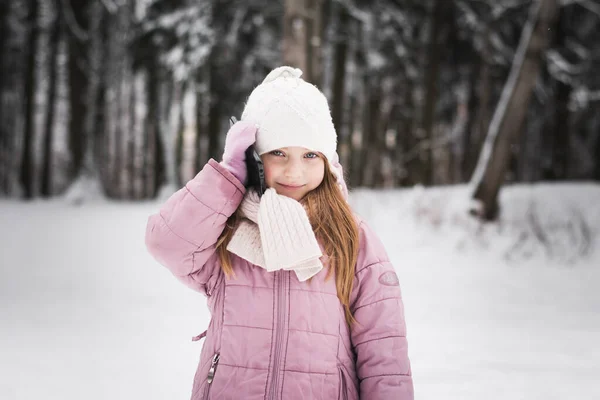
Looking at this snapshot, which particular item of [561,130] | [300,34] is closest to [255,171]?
[300,34]

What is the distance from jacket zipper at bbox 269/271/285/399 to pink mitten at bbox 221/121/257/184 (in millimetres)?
391

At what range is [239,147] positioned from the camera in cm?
177

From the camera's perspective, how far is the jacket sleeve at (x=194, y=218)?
1709 millimetres

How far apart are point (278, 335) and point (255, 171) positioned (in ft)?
1.91

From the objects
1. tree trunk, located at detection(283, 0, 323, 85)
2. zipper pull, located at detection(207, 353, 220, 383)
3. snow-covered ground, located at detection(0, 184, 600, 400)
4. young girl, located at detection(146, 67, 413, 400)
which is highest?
tree trunk, located at detection(283, 0, 323, 85)

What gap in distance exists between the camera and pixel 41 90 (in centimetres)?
2339

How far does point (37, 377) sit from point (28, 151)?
17.7 metres

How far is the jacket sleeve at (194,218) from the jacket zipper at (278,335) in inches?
11.2

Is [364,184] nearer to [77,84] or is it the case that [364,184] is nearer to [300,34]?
[77,84]

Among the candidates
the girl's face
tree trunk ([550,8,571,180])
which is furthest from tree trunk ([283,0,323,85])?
tree trunk ([550,8,571,180])

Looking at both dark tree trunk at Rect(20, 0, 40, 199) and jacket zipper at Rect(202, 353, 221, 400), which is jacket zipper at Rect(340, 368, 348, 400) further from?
dark tree trunk at Rect(20, 0, 40, 199)

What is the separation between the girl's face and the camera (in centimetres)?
184

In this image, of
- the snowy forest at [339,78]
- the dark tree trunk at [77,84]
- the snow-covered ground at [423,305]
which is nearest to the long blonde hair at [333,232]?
the snow-covered ground at [423,305]

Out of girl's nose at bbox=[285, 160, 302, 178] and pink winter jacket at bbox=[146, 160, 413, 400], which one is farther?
girl's nose at bbox=[285, 160, 302, 178]
